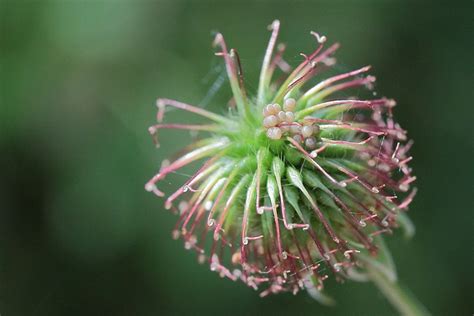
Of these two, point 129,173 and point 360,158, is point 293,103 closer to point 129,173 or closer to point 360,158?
point 360,158

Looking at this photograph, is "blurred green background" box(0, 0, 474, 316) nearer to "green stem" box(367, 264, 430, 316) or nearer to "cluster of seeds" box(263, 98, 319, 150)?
"green stem" box(367, 264, 430, 316)

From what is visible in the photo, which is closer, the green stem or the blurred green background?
the green stem

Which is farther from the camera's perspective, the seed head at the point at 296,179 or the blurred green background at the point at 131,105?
the blurred green background at the point at 131,105

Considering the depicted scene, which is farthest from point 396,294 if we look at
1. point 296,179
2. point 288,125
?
point 288,125

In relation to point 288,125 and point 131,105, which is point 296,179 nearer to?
point 288,125

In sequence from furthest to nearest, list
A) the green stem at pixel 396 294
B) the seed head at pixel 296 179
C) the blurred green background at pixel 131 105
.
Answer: the blurred green background at pixel 131 105, the green stem at pixel 396 294, the seed head at pixel 296 179

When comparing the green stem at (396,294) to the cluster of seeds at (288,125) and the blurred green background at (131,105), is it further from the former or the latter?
the blurred green background at (131,105)

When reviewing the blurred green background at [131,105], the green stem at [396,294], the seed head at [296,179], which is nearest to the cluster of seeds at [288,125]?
the seed head at [296,179]

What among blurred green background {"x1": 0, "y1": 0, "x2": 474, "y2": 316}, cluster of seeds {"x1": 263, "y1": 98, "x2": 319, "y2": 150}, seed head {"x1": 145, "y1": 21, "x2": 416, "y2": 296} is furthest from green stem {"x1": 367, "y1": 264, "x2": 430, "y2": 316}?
blurred green background {"x1": 0, "y1": 0, "x2": 474, "y2": 316}
